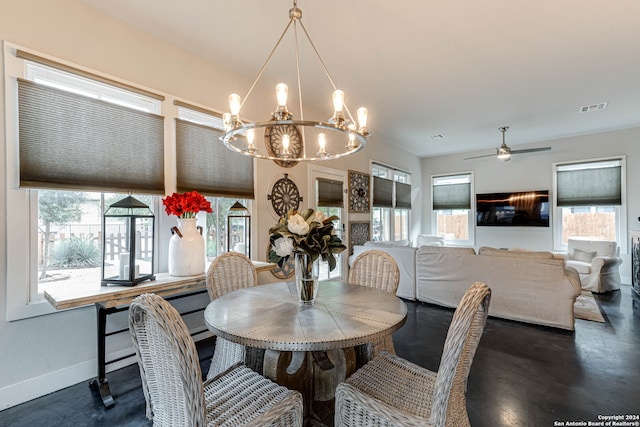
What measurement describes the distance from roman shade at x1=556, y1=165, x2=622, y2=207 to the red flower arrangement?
7142 millimetres

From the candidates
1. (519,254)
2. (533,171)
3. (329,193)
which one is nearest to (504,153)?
(533,171)

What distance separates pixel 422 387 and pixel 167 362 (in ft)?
3.79

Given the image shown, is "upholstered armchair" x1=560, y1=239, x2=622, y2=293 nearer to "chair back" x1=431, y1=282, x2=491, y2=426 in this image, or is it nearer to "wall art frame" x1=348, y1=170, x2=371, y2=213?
"wall art frame" x1=348, y1=170, x2=371, y2=213

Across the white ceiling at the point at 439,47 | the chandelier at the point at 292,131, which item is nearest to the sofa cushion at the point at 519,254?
the white ceiling at the point at 439,47

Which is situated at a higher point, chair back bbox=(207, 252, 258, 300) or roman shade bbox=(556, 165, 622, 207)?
roman shade bbox=(556, 165, 622, 207)

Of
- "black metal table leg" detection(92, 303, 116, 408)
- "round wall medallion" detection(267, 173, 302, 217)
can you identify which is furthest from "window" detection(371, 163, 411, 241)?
"black metal table leg" detection(92, 303, 116, 408)

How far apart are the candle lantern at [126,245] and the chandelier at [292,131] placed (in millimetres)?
961

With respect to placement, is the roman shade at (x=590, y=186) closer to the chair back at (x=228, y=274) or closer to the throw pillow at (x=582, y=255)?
the throw pillow at (x=582, y=255)

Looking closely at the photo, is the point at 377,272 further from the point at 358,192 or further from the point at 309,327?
the point at 358,192

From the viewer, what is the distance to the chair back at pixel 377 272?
7.76ft

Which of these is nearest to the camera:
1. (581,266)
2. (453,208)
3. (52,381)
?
(52,381)

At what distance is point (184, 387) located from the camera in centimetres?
98

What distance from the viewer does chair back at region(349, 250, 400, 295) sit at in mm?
2365

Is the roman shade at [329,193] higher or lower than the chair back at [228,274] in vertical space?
higher
